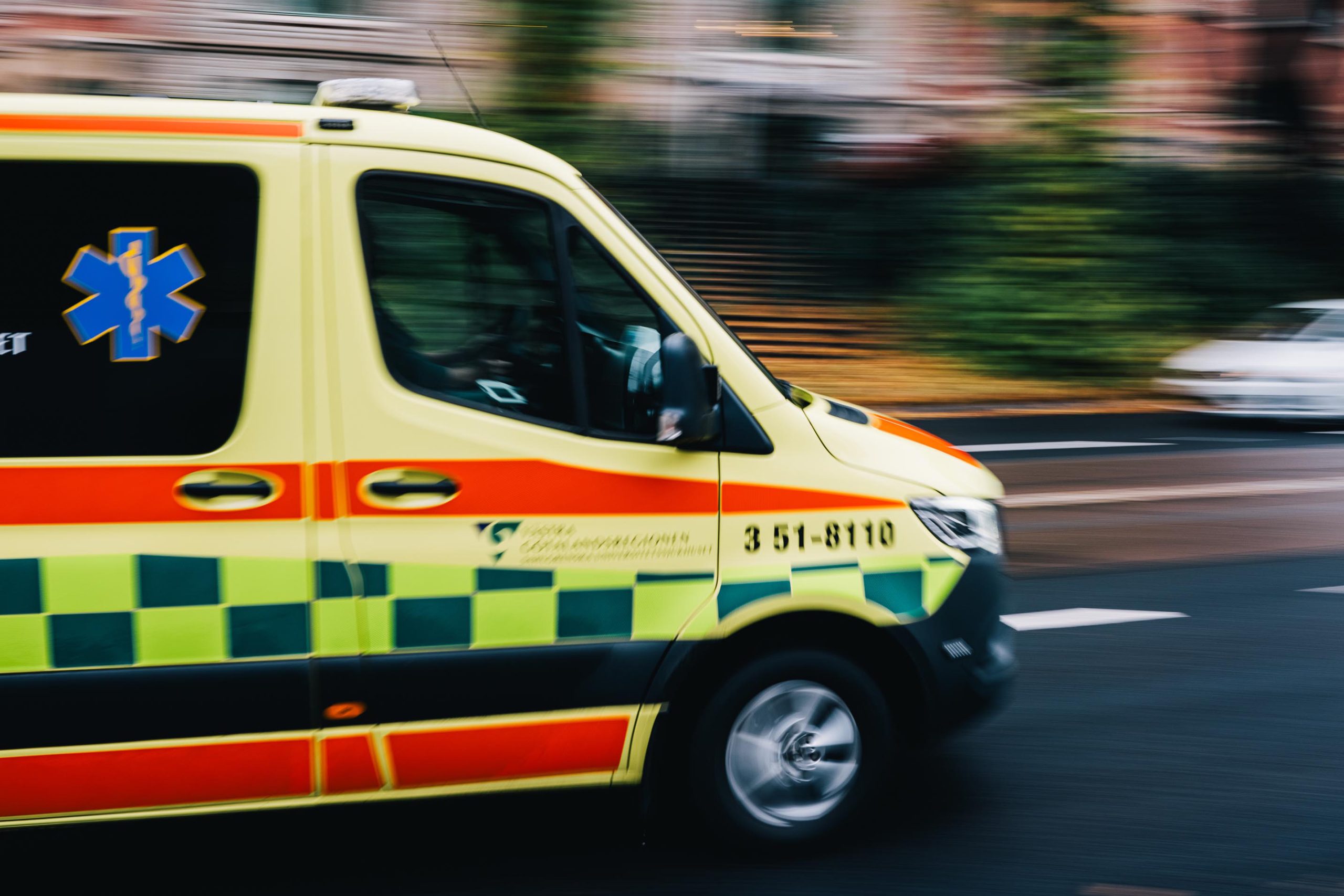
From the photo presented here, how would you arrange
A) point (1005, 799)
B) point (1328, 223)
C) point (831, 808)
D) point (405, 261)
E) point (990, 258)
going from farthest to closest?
1. point (1328, 223)
2. point (990, 258)
3. point (1005, 799)
4. point (831, 808)
5. point (405, 261)

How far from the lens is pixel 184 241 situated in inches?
124

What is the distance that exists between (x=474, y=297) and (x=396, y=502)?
0.58 metres

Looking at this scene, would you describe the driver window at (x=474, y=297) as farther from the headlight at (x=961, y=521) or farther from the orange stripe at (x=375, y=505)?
the headlight at (x=961, y=521)

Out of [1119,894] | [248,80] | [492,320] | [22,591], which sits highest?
[248,80]

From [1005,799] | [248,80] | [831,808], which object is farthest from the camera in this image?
[248,80]

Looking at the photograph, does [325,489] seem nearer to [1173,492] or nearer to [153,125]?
[153,125]

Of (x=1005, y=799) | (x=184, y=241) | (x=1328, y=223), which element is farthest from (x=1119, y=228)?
(x=184, y=241)

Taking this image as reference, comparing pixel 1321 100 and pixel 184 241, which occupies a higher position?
pixel 1321 100

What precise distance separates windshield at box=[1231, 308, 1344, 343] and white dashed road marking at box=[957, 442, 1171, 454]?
238cm

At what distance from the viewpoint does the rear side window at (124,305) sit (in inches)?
121

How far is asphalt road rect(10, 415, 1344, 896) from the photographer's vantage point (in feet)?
12.0

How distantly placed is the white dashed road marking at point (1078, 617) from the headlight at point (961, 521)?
2.28 meters

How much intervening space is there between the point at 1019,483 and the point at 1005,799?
5.67m

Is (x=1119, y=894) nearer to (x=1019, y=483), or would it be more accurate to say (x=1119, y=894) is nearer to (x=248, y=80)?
(x=1019, y=483)
